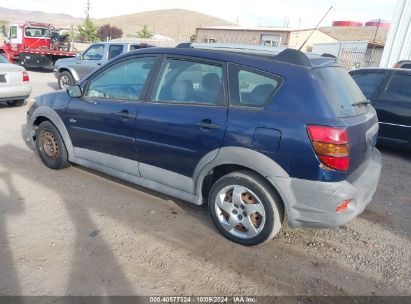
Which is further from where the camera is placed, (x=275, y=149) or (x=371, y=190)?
(x=371, y=190)

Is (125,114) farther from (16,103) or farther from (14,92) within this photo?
(16,103)

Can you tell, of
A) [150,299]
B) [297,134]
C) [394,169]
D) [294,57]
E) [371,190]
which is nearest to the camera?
[150,299]

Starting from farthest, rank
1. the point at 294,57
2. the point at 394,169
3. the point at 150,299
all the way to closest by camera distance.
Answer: the point at 394,169 → the point at 294,57 → the point at 150,299

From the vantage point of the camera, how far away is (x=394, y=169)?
5.57 meters

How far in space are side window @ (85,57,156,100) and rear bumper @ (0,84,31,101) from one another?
4.99 m

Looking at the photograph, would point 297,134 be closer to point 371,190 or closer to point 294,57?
point 294,57

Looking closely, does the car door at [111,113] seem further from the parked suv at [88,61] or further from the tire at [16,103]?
the parked suv at [88,61]

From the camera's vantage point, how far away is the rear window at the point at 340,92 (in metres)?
2.83

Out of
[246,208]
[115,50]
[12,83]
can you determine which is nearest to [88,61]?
[115,50]

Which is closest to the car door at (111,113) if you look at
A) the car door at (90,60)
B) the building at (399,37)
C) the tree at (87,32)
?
the car door at (90,60)

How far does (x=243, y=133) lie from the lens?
2920 mm

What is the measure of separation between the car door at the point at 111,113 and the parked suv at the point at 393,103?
4314 millimetres

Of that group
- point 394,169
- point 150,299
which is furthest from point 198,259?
point 394,169

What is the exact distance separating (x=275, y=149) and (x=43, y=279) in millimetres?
2090
